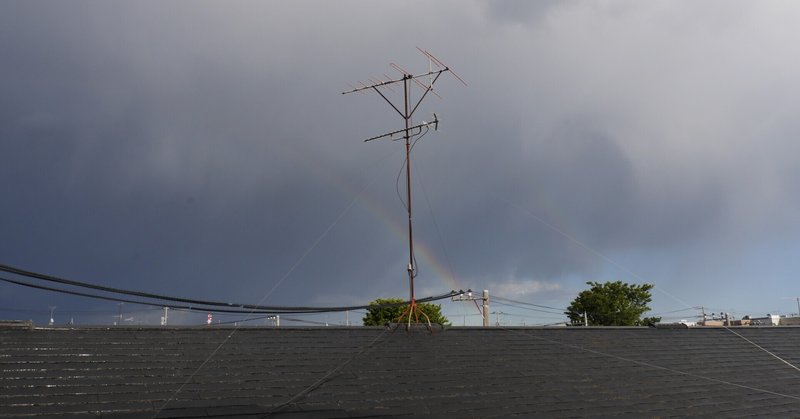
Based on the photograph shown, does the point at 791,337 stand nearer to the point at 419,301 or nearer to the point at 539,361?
the point at 539,361

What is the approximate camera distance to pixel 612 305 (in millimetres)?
64062

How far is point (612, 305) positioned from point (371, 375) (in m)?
56.5

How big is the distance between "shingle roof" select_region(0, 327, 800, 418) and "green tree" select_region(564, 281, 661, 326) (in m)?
46.5

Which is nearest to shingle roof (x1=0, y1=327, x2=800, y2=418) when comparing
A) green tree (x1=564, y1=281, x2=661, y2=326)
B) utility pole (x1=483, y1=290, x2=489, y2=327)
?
utility pole (x1=483, y1=290, x2=489, y2=327)

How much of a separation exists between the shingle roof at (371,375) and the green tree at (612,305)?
153ft

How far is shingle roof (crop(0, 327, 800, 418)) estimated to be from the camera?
10078 mm

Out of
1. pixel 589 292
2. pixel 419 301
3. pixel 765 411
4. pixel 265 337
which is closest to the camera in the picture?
pixel 265 337

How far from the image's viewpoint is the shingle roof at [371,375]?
33.1 feet

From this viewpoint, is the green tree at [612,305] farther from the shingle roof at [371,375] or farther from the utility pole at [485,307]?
the shingle roof at [371,375]

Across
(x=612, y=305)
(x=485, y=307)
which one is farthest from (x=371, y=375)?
(x=612, y=305)

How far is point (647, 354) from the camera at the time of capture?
17.4m

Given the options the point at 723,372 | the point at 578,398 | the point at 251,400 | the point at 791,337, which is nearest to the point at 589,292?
the point at 791,337

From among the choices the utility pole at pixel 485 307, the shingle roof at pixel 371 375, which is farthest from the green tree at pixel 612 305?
the shingle roof at pixel 371 375

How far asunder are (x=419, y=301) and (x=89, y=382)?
8.32 m
